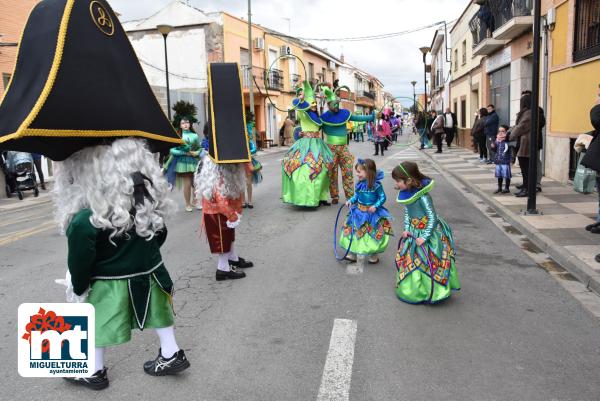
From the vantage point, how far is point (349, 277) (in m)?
5.50

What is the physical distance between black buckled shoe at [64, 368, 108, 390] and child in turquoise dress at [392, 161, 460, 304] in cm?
261

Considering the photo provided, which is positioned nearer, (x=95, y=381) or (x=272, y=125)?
(x=95, y=381)

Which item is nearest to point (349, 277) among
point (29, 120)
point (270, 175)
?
point (29, 120)

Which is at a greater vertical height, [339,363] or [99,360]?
[99,360]

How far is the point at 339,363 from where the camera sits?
358 cm

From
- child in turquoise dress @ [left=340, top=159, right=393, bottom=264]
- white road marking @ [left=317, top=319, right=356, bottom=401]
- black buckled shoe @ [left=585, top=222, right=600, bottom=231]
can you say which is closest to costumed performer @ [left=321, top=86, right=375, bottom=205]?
child in turquoise dress @ [left=340, top=159, right=393, bottom=264]

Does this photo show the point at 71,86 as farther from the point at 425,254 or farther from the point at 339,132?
the point at 339,132

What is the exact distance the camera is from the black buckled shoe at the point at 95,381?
3.26 m

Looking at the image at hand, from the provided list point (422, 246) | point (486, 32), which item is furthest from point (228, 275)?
point (486, 32)

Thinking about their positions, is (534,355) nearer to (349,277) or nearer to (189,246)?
(349,277)

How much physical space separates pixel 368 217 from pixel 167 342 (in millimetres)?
2977

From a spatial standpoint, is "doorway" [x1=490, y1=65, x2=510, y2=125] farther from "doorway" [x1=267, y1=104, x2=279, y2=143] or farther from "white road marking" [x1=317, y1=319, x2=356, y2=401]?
"doorway" [x1=267, y1=104, x2=279, y2=143]

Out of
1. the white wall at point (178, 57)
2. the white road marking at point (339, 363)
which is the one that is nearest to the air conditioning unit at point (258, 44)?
the white wall at point (178, 57)

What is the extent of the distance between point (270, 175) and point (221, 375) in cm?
1193
